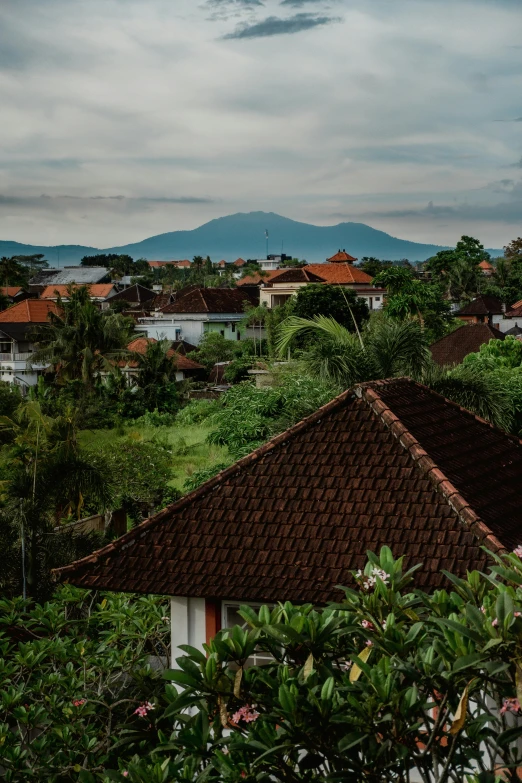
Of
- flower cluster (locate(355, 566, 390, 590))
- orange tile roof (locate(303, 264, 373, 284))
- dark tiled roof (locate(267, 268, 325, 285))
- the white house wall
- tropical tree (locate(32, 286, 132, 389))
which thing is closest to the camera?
flower cluster (locate(355, 566, 390, 590))

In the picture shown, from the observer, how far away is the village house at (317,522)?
9.74 m

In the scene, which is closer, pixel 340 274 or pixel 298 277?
pixel 298 277

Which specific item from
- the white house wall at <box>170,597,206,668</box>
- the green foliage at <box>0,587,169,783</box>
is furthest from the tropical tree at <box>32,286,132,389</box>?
the white house wall at <box>170,597,206,668</box>

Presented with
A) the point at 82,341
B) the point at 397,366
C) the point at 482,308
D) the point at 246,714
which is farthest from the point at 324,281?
the point at 246,714

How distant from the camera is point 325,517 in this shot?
10.3 meters

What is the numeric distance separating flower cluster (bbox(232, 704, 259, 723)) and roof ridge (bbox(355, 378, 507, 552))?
4568 millimetres

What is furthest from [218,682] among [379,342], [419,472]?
[379,342]

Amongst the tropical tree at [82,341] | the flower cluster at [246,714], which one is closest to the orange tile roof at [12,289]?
the tropical tree at [82,341]

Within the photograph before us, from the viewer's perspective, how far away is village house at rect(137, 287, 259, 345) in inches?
2685

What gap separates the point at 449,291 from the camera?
83375 mm

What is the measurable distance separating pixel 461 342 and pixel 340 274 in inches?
1059

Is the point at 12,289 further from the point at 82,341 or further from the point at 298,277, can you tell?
the point at 82,341

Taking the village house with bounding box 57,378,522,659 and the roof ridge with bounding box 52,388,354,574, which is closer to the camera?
the village house with bounding box 57,378,522,659

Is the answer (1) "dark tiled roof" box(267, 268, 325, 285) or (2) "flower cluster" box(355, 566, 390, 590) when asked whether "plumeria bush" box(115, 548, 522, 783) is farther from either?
(1) "dark tiled roof" box(267, 268, 325, 285)
